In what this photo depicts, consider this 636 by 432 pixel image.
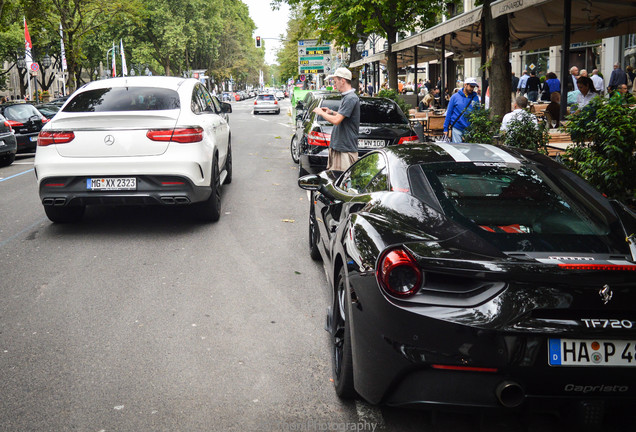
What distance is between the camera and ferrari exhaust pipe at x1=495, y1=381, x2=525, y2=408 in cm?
269

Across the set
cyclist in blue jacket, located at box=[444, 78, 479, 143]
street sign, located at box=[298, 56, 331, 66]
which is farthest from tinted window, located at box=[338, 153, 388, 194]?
street sign, located at box=[298, 56, 331, 66]

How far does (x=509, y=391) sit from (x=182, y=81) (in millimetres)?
7020

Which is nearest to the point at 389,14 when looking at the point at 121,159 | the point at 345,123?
the point at 345,123

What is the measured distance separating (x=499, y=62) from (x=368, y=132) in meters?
2.78

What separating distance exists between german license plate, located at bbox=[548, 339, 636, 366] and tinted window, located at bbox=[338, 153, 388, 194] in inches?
61.9

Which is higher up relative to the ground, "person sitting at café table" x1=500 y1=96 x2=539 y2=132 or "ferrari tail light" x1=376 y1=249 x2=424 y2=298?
"person sitting at café table" x1=500 y1=96 x2=539 y2=132

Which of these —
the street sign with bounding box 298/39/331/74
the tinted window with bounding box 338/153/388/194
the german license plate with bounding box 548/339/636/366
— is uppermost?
the street sign with bounding box 298/39/331/74

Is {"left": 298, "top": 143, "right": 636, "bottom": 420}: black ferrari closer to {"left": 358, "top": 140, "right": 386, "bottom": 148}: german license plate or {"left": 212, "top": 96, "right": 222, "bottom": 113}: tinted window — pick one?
{"left": 358, "top": 140, "right": 386, "bottom": 148}: german license plate

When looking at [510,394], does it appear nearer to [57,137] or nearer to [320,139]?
[57,137]

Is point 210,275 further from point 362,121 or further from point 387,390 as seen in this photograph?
point 362,121

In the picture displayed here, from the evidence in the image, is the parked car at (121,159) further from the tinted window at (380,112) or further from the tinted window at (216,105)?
the tinted window at (380,112)

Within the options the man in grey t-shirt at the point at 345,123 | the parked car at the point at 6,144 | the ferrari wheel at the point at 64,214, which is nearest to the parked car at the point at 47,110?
the parked car at the point at 6,144

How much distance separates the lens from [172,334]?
15.3ft

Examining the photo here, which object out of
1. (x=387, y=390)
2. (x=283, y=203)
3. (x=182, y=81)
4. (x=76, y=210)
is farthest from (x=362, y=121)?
(x=387, y=390)
